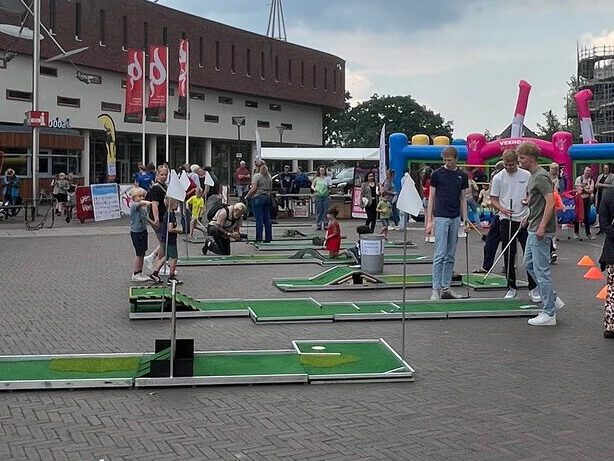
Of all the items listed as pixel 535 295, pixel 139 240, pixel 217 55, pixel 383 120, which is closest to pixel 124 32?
pixel 217 55

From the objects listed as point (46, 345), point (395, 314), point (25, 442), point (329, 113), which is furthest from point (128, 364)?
point (329, 113)

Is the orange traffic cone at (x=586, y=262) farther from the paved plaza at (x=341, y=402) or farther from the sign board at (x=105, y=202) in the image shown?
the sign board at (x=105, y=202)

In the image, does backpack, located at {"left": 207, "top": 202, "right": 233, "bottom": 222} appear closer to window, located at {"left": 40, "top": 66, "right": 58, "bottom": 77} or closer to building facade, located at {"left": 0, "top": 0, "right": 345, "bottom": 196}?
building facade, located at {"left": 0, "top": 0, "right": 345, "bottom": 196}

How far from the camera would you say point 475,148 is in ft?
86.8

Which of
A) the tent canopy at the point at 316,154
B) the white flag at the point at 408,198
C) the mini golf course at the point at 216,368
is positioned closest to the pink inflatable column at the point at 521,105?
the tent canopy at the point at 316,154

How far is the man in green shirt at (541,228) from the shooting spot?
9.28m

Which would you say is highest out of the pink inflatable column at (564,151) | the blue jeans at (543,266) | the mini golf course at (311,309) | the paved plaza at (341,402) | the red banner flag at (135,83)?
the red banner flag at (135,83)

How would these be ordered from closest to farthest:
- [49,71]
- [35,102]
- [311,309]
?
[311,309] → [35,102] → [49,71]

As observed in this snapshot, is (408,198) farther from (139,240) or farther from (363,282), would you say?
(139,240)

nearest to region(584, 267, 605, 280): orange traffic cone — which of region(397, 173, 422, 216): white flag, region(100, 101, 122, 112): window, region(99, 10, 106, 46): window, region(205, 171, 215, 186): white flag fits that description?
region(397, 173, 422, 216): white flag

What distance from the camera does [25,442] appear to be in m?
5.30

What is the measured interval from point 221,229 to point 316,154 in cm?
2474

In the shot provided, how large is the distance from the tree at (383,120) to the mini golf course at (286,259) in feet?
312

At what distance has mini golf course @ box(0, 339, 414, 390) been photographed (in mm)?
6703
